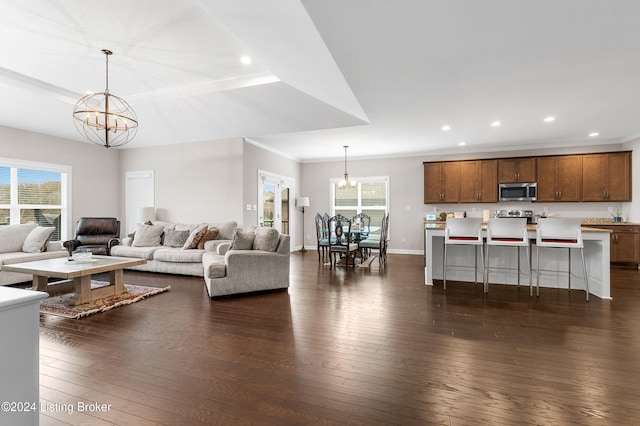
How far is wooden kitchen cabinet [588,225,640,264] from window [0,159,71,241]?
436 inches

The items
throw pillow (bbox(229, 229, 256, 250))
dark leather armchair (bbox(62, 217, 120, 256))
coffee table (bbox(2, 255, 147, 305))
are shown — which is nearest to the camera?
coffee table (bbox(2, 255, 147, 305))

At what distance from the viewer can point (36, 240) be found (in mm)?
4949

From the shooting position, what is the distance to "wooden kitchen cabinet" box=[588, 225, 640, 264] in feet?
19.5

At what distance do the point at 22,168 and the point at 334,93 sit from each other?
603 centimetres

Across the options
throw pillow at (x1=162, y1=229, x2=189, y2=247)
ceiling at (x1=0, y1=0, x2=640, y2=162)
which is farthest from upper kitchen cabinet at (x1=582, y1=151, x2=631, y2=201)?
throw pillow at (x1=162, y1=229, x2=189, y2=247)

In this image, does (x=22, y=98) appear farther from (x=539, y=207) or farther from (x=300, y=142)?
(x=539, y=207)

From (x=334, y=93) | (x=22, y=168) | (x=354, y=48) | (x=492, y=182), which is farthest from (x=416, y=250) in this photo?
(x=22, y=168)

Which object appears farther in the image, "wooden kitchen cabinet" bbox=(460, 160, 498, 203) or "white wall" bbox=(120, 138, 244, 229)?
"wooden kitchen cabinet" bbox=(460, 160, 498, 203)

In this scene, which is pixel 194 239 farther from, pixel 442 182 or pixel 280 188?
pixel 442 182

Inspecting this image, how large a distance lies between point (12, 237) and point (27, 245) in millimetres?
265

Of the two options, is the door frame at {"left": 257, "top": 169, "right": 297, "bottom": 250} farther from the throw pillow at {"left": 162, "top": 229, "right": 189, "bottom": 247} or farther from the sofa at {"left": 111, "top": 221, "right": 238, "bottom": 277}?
the throw pillow at {"left": 162, "top": 229, "right": 189, "bottom": 247}

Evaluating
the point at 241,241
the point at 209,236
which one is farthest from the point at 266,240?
the point at 209,236

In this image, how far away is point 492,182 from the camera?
722cm

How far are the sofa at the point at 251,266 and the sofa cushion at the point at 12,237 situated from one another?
11.1ft
